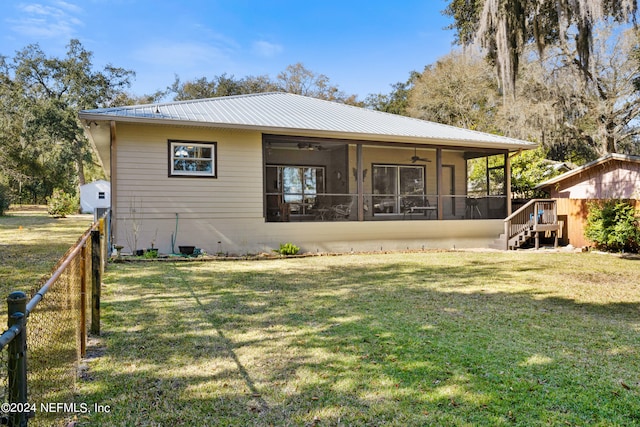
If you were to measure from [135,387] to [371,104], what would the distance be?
3849cm

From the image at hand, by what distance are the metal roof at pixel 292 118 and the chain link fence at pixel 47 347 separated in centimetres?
710

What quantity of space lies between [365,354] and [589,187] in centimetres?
1769

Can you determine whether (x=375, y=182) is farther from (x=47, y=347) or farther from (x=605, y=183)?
(x=47, y=347)

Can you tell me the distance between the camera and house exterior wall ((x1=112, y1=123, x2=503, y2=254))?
1027cm

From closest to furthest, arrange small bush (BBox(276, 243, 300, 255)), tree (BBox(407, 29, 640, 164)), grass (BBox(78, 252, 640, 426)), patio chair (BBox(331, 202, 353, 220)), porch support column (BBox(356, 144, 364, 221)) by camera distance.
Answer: grass (BBox(78, 252, 640, 426)) → small bush (BBox(276, 243, 300, 255)) → porch support column (BBox(356, 144, 364, 221)) → patio chair (BBox(331, 202, 353, 220)) → tree (BBox(407, 29, 640, 164))

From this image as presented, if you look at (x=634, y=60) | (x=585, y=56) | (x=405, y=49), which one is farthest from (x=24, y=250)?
(x=405, y=49)

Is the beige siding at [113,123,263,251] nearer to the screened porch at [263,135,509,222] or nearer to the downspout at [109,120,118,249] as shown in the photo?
the downspout at [109,120,118,249]

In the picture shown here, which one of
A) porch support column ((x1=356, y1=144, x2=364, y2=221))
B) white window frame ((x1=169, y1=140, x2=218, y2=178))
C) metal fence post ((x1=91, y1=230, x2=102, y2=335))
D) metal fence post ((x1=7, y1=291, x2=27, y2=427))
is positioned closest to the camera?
metal fence post ((x1=7, y1=291, x2=27, y2=427))

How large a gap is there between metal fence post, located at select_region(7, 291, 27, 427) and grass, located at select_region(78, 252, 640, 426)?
0.99 meters

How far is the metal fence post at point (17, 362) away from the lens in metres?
1.64

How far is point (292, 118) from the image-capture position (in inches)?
488

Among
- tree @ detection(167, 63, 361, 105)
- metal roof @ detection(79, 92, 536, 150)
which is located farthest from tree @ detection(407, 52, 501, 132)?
metal roof @ detection(79, 92, 536, 150)

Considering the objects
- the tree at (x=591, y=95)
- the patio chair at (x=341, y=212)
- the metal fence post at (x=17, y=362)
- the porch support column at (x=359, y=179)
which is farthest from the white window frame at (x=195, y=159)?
the tree at (x=591, y=95)

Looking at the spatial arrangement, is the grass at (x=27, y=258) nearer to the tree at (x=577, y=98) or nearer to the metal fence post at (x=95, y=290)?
the metal fence post at (x=95, y=290)
